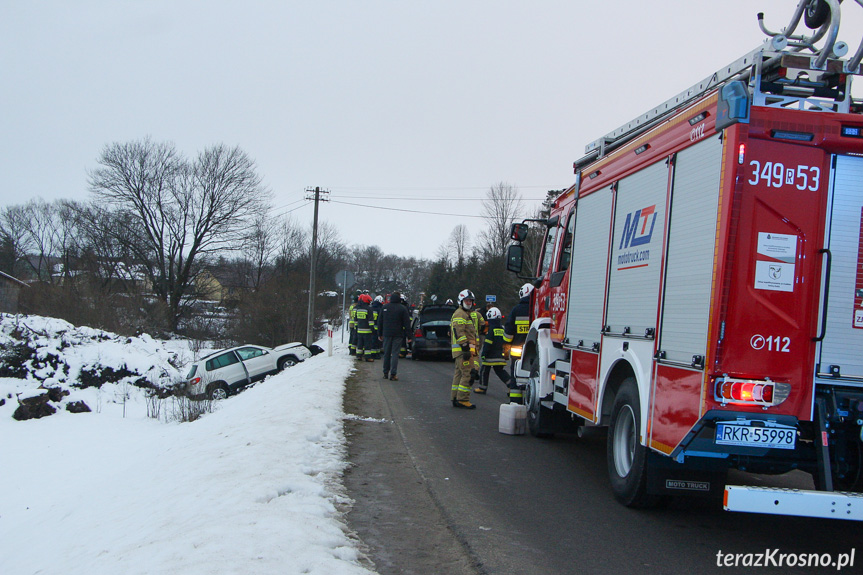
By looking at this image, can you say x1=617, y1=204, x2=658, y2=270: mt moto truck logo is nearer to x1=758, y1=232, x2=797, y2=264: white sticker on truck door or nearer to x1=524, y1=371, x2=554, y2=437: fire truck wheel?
x1=758, y1=232, x2=797, y2=264: white sticker on truck door

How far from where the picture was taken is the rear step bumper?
13.0 feet

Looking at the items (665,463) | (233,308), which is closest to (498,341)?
(665,463)

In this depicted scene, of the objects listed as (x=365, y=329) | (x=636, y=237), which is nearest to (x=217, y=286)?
(x=365, y=329)

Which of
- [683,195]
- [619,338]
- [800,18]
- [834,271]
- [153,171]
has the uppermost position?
[153,171]

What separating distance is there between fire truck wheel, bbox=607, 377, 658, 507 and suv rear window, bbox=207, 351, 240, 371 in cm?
1679

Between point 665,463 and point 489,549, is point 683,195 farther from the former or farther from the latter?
point 489,549

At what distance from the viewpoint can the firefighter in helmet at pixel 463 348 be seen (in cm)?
1135

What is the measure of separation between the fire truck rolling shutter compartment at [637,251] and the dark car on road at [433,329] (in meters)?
15.3

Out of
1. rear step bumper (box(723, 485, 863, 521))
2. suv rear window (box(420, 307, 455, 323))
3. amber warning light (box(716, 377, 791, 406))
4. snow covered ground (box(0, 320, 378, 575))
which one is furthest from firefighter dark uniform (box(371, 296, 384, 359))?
rear step bumper (box(723, 485, 863, 521))

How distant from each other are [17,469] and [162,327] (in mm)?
28412

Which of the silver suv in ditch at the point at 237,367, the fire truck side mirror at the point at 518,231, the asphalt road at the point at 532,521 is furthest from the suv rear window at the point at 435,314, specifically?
the asphalt road at the point at 532,521

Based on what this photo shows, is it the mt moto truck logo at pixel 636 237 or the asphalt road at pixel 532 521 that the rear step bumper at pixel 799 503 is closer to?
the asphalt road at pixel 532 521

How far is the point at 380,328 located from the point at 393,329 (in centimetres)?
219

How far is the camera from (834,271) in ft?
14.6
